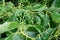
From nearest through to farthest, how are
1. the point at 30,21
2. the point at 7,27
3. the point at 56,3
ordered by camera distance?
the point at 7,27 → the point at 30,21 → the point at 56,3

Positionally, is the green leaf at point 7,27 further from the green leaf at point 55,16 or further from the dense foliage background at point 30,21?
the green leaf at point 55,16

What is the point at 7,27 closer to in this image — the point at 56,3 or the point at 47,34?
the point at 47,34

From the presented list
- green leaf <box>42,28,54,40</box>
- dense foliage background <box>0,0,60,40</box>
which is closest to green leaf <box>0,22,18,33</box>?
dense foliage background <box>0,0,60,40</box>

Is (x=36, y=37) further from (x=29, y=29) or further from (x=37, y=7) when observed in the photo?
(x=37, y=7)

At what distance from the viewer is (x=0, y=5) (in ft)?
3.42

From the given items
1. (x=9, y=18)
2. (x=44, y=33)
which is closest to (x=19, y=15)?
(x=9, y=18)

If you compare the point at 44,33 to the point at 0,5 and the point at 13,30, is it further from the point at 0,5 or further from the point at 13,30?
the point at 0,5

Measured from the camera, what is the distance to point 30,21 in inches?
38.1

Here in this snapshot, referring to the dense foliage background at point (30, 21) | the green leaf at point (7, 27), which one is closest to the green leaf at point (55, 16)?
the dense foliage background at point (30, 21)

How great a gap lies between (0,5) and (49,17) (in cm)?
26

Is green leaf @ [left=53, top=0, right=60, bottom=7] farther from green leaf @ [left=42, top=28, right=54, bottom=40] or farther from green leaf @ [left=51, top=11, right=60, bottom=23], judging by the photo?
green leaf @ [left=42, top=28, right=54, bottom=40]

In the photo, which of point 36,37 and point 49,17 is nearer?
point 36,37

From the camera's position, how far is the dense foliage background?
0.87 meters

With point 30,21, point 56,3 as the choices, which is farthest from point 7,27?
point 56,3
